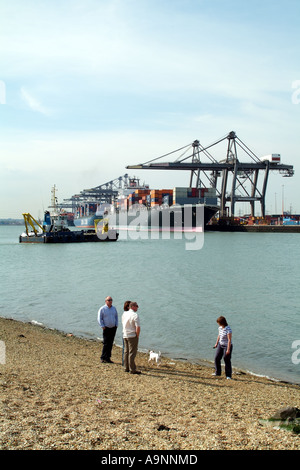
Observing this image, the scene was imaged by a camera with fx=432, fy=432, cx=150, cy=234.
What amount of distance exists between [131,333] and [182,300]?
12.6 meters

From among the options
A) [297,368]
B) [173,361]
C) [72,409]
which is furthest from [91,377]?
[297,368]

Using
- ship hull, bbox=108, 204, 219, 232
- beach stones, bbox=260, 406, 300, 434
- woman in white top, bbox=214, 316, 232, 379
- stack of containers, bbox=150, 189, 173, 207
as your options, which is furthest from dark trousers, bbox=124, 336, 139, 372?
stack of containers, bbox=150, 189, 173, 207

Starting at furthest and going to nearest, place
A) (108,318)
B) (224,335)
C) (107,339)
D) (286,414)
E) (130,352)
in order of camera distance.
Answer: (107,339) → (108,318) → (130,352) → (224,335) → (286,414)

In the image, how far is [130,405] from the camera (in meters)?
6.46

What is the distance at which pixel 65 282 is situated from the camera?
28.1 metres

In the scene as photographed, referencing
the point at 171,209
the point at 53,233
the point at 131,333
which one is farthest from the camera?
the point at 171,209

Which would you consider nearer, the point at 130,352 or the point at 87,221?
the point at 130,352

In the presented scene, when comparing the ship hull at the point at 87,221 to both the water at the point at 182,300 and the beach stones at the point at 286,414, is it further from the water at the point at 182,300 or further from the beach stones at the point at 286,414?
the beach stones at the point at 286,414

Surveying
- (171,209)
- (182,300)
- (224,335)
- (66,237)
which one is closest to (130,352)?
(224,335)

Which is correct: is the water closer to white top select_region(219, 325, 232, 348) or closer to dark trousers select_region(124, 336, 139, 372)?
white top select_region(219, 325, 232, 348)

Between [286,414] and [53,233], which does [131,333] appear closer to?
[286,414]

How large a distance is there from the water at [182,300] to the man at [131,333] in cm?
297

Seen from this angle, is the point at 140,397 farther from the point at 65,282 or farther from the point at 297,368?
the point at 65,282

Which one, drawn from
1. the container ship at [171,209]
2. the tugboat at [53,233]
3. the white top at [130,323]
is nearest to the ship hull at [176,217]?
the container ship at [171,209]
